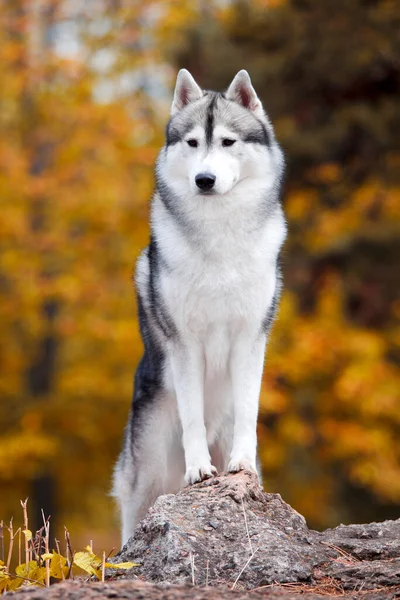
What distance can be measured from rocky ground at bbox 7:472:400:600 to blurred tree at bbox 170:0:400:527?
715cm

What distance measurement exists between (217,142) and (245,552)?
6.78ft

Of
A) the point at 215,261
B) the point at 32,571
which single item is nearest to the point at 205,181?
the point at 215,261

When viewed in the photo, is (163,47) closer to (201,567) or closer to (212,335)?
(212,335)

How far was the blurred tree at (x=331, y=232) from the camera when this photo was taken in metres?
11.8

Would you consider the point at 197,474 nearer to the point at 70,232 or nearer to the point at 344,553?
the point at 344,553

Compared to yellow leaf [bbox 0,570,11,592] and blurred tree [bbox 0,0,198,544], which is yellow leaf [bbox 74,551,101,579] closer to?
yellow leaf [bbox 0,570,11,592]

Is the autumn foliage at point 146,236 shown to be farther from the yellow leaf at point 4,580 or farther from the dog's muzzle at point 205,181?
the yellow leaf at point 4,580

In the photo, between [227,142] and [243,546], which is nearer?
[243,546]

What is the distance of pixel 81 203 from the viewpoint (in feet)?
42.5

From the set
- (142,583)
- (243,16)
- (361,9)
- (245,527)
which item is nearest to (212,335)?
(245,527)

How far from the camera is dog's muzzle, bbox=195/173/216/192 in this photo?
439 cm

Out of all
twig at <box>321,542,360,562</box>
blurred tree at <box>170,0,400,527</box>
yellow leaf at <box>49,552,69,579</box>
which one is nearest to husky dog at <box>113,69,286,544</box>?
twig at <box>321,542,360,562</box>

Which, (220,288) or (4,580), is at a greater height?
(220,288)

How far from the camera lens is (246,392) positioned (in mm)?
4605
